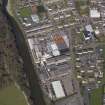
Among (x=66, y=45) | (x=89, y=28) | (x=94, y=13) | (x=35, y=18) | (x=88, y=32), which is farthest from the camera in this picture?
(x=94, y=13)

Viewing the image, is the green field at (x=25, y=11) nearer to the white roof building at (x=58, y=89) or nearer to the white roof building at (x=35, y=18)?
the white roof building at (x=35, y=18)

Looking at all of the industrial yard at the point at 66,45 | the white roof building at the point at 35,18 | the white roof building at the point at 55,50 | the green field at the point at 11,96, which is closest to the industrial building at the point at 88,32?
the industrial yard at the point at 66,45

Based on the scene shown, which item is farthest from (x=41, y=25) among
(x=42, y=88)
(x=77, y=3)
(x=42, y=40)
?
(x=42, y=88)

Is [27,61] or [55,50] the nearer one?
[27,61]

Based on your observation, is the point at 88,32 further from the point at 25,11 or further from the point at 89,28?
the point at 25,11

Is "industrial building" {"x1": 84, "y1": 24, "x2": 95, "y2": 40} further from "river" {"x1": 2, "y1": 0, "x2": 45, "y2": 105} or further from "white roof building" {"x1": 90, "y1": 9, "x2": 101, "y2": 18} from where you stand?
"river" {"x1": 2, "y1": 0, "x2": 45, "y2": 105}

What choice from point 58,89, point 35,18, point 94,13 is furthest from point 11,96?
point 94,13
